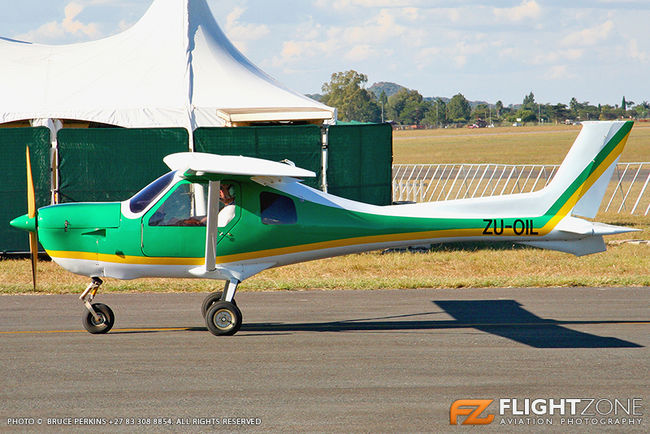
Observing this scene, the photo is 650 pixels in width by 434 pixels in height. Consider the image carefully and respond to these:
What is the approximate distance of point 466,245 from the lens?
1966 centimetres

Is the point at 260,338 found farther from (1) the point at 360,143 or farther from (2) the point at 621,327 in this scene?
(1) the point at 360,143

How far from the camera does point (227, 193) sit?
1027 cm

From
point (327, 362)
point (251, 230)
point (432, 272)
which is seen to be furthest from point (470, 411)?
point (432, 272)

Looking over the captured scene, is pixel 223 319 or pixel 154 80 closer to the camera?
pixel 223 319

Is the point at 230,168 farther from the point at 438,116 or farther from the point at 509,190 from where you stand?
the point at 438,116

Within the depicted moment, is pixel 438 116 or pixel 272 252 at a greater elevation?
pixel 438 116

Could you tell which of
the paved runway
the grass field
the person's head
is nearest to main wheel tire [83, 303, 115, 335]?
the paved runway

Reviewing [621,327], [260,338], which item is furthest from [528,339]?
[260,338]

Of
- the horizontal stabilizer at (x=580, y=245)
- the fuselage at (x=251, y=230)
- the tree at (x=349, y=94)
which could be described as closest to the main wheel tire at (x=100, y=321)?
the fuselage at (x=251, y=230)

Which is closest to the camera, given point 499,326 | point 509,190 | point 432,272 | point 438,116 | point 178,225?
point 178,225

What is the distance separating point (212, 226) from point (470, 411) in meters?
4.20

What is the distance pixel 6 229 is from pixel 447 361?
11960mm

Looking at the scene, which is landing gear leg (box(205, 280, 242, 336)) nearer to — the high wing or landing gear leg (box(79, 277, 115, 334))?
landing gear leg (box(79, 277, 115, 334))

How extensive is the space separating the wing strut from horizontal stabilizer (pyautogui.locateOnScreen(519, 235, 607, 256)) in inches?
158
